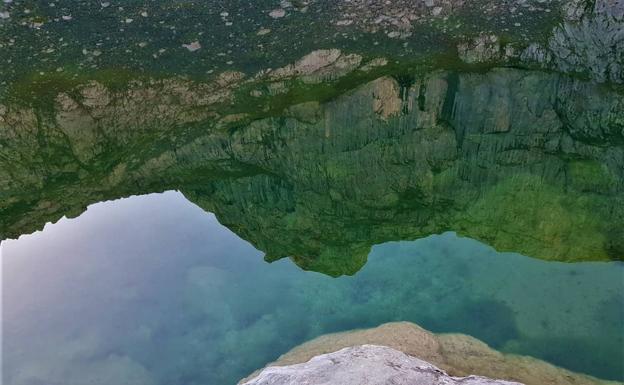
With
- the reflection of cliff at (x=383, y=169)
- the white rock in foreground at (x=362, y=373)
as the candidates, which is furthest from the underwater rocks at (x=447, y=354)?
the reflection of cliff at (x=383, y=169)

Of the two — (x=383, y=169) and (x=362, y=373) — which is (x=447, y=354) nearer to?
(x=362, y=373)

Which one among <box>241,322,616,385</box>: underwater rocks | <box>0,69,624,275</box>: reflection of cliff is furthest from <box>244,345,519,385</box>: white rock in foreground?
<box>0,69,624,275</box>: reflection of cliff

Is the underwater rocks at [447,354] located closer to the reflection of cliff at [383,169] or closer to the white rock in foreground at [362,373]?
the white rock in foreground at [362,373]

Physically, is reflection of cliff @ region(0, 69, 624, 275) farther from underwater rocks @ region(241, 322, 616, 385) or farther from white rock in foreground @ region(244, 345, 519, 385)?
white rock in foreground @ region(244, 345, 519, 385)

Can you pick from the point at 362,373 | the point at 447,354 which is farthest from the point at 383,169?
the point at 362,373

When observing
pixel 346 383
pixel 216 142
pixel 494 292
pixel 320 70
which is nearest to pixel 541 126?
pixel 494 292

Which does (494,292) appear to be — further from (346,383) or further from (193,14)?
(193,14)
